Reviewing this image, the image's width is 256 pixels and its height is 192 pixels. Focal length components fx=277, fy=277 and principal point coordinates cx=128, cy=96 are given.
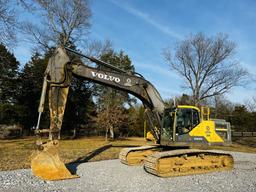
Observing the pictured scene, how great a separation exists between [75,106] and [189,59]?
15.6 meters

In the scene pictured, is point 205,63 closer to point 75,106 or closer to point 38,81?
point 75,106

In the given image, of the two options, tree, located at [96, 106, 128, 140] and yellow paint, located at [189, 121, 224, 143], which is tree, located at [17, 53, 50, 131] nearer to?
tree, located at [96, 106, 128, 140]

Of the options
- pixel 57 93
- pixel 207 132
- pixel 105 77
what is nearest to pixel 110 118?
pixel 207 132

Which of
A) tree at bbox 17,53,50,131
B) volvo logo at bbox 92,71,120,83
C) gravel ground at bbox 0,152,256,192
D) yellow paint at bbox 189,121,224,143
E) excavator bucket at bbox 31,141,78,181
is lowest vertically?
gravel ground at bbox 0,152,256,192

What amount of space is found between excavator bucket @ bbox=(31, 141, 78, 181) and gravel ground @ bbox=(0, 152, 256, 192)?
0.25 meters

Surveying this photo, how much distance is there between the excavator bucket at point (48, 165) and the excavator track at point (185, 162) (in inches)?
104

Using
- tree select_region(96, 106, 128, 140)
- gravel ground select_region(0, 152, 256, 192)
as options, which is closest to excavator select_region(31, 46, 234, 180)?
gravel ground select_region(0, 152, 256, 192)

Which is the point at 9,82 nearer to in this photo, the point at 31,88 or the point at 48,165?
the point at 31,88

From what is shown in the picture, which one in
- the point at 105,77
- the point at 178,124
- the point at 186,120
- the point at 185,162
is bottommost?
the point at 185,162

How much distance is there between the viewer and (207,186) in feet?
25.3

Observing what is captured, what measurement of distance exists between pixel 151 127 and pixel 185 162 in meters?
1.88

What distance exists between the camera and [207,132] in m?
10.5

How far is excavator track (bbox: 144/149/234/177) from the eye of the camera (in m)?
9.21

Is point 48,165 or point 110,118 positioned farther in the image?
point 110,118
